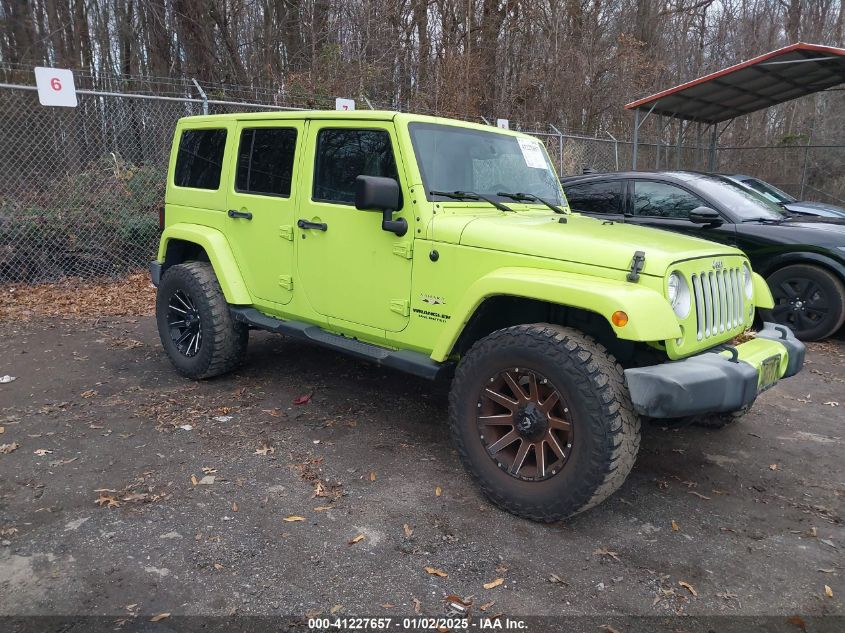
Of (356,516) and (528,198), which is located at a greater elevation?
(528,198)

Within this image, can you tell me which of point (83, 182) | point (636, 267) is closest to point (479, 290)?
point (636, 267)

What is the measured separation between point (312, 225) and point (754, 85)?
1052cm

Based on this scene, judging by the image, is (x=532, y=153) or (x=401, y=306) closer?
(x=401, y=306)

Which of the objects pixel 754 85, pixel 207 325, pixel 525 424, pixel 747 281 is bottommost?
pixel 525 424

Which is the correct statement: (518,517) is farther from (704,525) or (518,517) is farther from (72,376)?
(72,376)

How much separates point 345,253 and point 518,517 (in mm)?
→ 1867

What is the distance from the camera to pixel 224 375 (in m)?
5.20

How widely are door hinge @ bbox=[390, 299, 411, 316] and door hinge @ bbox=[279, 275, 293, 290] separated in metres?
0.95

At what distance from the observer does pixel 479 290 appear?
10.6 feet

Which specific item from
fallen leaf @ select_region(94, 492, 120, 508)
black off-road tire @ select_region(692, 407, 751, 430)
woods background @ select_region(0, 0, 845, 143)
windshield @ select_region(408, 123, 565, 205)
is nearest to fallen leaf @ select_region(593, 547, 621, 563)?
black off-road tire @ select_region(692, 407, 751, 430)

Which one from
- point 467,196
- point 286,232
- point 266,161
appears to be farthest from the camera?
point 266,161

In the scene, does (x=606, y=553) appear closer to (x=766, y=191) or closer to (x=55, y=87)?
(x=766, y=191)

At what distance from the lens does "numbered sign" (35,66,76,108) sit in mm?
7035

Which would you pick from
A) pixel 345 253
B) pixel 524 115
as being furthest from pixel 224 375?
pixel 524 115
